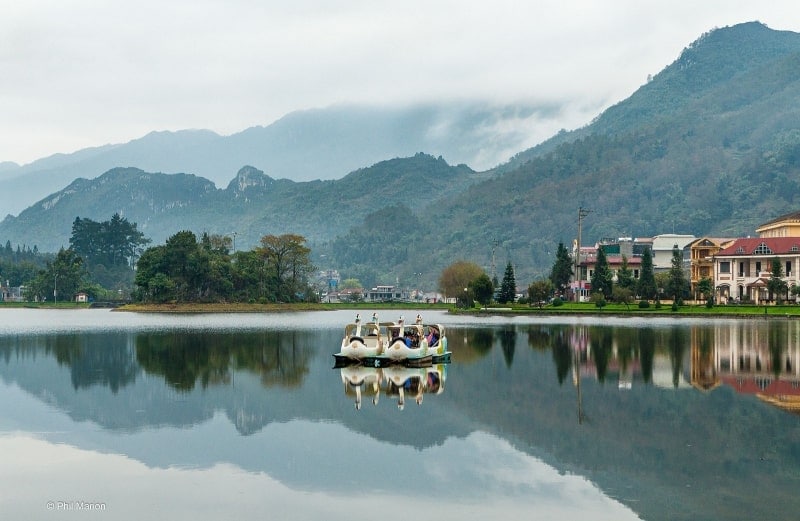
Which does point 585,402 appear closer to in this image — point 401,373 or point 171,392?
point 401,373

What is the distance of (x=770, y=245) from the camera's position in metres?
104

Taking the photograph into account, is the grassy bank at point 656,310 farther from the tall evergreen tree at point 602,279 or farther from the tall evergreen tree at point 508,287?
the tall evergreen tree at point 508,287

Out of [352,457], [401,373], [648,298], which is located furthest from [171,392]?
[648,298]

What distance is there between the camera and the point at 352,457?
63.2 feet

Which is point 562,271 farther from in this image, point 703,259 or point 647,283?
point 703,259

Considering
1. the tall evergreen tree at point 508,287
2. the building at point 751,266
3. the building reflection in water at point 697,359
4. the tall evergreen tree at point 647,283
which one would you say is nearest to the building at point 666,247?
the building at point 751,266

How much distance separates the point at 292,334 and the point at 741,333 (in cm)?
2780

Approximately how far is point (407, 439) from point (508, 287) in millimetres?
90210

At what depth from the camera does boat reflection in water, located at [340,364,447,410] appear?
28.6 meters

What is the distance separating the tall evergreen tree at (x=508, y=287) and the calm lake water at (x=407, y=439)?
68811 mm

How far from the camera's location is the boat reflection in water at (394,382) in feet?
93.9

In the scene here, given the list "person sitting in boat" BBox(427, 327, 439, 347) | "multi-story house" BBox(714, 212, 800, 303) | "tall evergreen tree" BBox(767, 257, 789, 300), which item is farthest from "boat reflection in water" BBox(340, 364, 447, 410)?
"multi-story house" BBox(714, 212, 800, 303)

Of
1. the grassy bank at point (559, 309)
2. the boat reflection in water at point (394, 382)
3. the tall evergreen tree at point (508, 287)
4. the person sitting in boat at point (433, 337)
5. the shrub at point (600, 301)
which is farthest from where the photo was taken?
the tall evergreen tree at point (508, 287)

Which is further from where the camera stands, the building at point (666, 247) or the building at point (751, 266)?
the building at point (666, 247)
